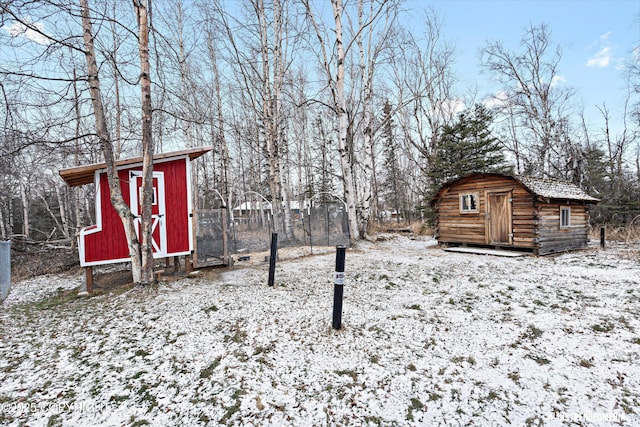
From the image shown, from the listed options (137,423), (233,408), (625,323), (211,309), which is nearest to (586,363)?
(625,323)

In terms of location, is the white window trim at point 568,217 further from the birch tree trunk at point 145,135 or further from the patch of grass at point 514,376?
the birch tree trunk at point 145,135

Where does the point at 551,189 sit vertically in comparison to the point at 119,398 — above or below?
above

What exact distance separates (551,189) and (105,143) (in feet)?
46.2

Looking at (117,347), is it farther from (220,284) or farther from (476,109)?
(476,109)

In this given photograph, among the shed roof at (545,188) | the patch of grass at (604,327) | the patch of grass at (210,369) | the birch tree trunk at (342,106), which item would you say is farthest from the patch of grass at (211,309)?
the shed roof at (545,188)

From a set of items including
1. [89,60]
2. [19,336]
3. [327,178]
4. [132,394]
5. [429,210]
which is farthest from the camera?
[327,178]

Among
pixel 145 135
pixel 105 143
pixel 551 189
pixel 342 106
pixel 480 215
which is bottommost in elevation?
pixel 480 215

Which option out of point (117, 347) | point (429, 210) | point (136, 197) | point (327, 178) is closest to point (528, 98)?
point (429, 210)

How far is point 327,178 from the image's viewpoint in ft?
107

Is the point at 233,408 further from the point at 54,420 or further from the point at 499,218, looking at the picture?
the point at 499,218

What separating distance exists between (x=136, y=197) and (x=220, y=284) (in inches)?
116

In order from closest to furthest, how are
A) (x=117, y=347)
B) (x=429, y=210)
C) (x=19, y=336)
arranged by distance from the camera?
(x=117, y=347), (x=19, y=336), (x=429, y=210)

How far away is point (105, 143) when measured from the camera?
5.88 metres

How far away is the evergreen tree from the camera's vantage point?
17.6 meters
